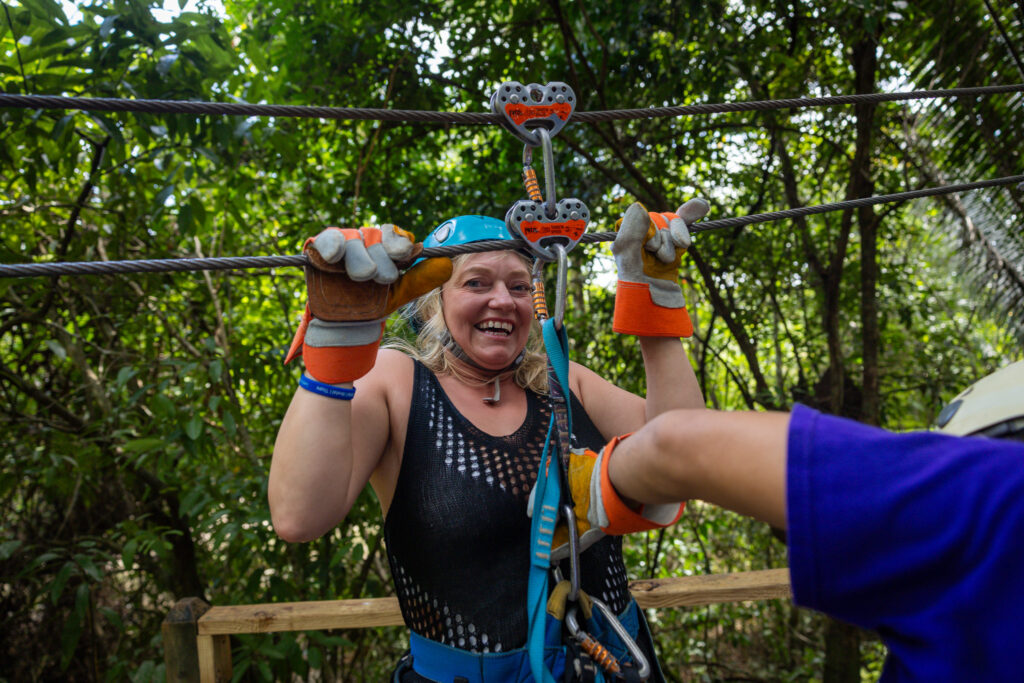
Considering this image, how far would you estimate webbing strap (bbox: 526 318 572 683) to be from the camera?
1.04m

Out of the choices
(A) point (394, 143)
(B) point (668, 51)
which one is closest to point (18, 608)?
(A) point (394, 143)

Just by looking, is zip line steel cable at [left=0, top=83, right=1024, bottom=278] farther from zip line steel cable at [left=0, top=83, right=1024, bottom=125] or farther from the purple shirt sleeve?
the purple shirt sleeve

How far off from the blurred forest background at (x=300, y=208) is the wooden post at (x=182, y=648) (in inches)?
6.8

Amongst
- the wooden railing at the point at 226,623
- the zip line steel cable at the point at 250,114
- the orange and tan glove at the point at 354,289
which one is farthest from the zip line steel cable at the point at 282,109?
the wooden railing at the point at 226,623

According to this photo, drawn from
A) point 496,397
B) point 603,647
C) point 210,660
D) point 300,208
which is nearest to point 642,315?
point 496,397

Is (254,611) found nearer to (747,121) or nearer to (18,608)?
(18,608)

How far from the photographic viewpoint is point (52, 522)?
325 centimetres

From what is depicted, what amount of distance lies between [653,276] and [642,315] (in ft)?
0.26

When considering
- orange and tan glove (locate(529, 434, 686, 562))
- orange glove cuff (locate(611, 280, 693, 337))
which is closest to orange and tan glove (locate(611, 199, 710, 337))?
orange glove cuff (locate(611, 280, 693, 337))

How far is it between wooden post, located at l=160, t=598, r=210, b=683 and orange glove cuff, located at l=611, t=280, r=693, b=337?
1.53 meters

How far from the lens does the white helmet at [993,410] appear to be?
0.80 meters

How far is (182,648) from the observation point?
1.92 m

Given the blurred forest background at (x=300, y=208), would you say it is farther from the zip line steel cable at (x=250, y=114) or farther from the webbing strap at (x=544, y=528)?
the webbing strap at (x=544, y=528)

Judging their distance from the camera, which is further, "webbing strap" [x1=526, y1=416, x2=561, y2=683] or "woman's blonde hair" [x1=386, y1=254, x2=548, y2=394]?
"woman's blonde hair" [x1=386, y1=254, x2=548, y2=394]
